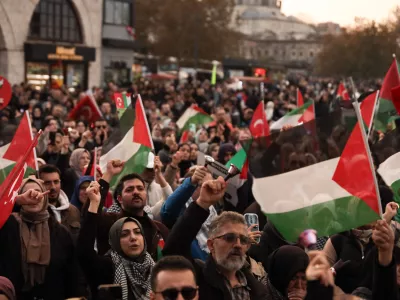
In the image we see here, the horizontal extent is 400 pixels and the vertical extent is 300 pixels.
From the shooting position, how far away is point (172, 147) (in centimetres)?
1309

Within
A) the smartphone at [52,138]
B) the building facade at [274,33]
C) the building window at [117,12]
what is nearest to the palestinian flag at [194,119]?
the smartphone at [52,138]

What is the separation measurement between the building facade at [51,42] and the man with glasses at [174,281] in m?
37.8

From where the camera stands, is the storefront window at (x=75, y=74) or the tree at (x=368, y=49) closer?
the storefront window at (x=75, y=74)

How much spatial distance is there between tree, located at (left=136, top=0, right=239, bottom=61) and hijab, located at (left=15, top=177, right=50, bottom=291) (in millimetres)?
57500

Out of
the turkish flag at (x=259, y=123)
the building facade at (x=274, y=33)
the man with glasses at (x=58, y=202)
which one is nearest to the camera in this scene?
the man with glasses at (x=58, y=202)

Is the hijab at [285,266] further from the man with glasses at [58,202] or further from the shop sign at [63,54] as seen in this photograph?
the shop sign at [63,54]

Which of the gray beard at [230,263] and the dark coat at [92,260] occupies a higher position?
the gray beard at [230,263]

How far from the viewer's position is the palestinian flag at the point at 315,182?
222 inches

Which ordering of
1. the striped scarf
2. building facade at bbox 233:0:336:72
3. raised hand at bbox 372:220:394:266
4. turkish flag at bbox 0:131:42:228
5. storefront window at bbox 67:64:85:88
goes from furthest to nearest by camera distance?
building facade at bbox 233:0:336:72 → storefront window at bbox 67:64:85:88 → turkish flag at bbox 0:131:42:228 → the striped scarf → raised hand at bbox 372:220:394:266

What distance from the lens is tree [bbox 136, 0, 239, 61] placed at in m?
64.8

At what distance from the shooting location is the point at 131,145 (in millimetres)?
9375

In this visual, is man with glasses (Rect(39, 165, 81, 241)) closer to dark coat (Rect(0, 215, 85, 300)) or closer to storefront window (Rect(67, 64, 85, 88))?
dark coat (Rect(0, 215, 85, 300))

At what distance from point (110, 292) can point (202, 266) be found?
0.59 metres

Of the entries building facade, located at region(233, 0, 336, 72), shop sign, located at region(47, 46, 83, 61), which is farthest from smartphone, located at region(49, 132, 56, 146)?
building facade, located at region(233, 0, 336, 72)
